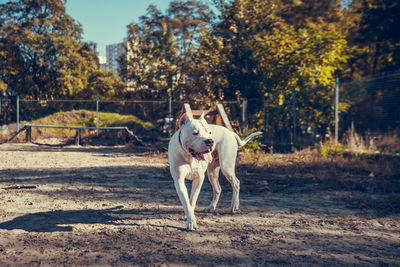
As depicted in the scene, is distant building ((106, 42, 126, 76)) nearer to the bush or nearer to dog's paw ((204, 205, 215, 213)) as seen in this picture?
the bush

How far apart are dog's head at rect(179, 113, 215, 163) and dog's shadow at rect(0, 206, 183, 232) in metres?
1.09

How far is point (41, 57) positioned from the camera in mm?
20953

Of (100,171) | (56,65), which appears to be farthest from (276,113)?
(56,65)

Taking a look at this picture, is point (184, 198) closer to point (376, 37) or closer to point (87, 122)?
point (87, 122)

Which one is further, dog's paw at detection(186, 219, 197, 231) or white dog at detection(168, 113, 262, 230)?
dog's paw at detection(186, 219, 197, 231)

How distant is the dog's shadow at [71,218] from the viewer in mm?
3380

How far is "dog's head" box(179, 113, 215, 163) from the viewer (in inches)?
120

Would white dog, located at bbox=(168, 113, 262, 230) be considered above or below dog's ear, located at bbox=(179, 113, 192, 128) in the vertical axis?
below

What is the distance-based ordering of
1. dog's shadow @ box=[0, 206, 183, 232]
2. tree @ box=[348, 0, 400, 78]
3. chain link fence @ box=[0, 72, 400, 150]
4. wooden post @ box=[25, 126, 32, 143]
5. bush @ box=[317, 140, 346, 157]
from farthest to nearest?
1. tree @ box=[348, 0, 400, 78]
2. wooden post @ box=[25, 126, 32, 143]
3. chain link fence @ box=[0, 72, 400, 150]
4. bush @ box=[317, 140, 346, 157]
5. dog's shadow @ box=[0, 206, 183, 232]

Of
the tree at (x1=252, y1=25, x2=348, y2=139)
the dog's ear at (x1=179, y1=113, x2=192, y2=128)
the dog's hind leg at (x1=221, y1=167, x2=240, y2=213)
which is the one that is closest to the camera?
the dog's ear at (x1=179, y1=113, x2=192, y2=128)

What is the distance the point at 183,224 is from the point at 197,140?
105cm

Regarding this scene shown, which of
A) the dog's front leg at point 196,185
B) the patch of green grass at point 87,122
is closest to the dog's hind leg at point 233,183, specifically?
the dog's front leg at point 196,185

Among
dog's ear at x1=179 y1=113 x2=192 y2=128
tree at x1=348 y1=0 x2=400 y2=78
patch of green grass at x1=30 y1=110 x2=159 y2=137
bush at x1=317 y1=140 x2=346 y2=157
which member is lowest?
bush at x1=317 y1=140 x2=346 y2=157

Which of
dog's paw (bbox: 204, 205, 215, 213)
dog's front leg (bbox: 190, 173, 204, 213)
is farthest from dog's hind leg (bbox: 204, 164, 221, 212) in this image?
dog's front leg (bbox: 190, 173, 204, 213)
